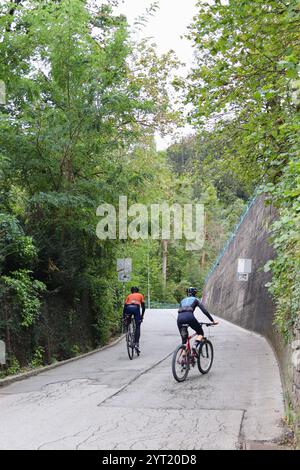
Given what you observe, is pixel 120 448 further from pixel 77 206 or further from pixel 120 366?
pixel 77 206

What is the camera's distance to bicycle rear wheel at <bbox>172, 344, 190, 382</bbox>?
9898mm

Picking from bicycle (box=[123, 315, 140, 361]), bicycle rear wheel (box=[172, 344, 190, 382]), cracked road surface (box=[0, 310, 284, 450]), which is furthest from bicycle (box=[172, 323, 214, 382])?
bicycle (box=[123, 315, 140, 361])

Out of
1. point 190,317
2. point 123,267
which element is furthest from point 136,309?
point 123,267

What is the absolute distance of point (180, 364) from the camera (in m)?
10.0

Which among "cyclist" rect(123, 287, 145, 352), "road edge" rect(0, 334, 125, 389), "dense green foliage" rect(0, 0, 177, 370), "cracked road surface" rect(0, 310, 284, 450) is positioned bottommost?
"road edge" rect(0, 334, 125, 389)

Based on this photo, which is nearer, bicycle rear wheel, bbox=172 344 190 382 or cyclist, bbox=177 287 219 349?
bicycle rear wheel, bbox=172 344 190 382

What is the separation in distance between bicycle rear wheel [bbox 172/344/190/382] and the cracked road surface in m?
0.17

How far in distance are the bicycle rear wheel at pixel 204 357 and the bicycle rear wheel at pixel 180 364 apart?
1.96 feet

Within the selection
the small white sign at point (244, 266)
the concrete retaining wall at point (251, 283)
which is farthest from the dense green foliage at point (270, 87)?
the small white sign at point (244, 266)

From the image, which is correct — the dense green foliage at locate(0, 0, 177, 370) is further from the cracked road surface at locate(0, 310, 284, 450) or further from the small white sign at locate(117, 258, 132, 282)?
the small white sign at locate(117, 258, 132, 282)

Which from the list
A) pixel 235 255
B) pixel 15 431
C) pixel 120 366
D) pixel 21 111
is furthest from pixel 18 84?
pixel 235 255

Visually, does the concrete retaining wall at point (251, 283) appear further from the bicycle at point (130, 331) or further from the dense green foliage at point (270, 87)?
the bicycle at point (130, 331)

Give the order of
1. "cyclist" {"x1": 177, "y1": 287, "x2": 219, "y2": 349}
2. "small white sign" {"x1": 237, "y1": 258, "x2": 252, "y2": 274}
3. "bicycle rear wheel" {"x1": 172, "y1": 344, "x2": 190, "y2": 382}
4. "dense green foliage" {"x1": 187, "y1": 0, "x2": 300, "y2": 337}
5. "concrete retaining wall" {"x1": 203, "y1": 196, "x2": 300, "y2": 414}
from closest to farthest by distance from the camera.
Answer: "dense green foliage" {"x1": 187, "y1": 0, "x2": 300, "y2": 337} < "bicycle rear wheel" {"x1": 172, "y1": 344, "x2": 190, "y2": 382} < "cyclist" {"x1": 177, "y1": 287, "x2": 219, "y2": 349} < "concrete retaining wall" {"x1": 203, "y1": 196, "x2": 300, "y2": 414} < "small white sign" {"x1": 237, "y1": 258, "x2": 252, "y2": 274}

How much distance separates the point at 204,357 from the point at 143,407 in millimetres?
3356
